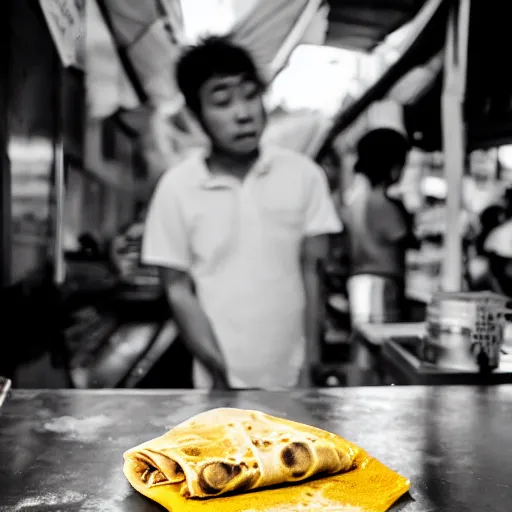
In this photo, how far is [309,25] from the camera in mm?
2564

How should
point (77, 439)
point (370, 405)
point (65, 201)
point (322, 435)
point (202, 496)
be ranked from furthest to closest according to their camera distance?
point (65, 201) → point (370, 405) → point (77, 439) → point (322, 435) → point (202, 496)

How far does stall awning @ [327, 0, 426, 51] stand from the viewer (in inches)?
101

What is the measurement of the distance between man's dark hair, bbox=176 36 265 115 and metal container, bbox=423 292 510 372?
4.08 feet

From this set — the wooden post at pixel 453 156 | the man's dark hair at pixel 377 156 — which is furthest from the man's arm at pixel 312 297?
the wooden post at pixel 453 156

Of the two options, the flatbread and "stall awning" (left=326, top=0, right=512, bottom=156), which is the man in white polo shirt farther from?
the flatbread

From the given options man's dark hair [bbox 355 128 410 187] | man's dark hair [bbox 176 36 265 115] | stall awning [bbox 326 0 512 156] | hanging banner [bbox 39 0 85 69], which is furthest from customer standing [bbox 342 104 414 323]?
hanging banner [bbox 39 0 85 69]

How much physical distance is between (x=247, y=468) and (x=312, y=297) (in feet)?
5.45

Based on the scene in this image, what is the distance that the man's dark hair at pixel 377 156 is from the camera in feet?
8.57

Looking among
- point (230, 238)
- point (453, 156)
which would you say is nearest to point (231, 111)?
point (230, 238)

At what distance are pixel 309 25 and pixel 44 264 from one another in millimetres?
1532

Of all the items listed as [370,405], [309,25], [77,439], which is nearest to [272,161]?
[309,25]

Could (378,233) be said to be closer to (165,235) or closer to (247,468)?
(165,235)

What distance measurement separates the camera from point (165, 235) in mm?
2555

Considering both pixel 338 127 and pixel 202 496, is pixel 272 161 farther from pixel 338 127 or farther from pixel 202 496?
pixel 202 496
